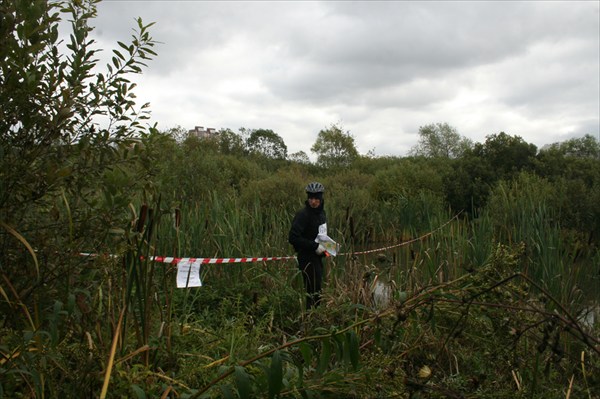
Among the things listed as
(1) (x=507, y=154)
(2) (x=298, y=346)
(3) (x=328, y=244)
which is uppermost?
(1) (x=507, y=154)

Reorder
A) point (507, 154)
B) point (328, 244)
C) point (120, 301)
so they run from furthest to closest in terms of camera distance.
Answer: point (507, 154)
point (328, 244)
point (120, 301)

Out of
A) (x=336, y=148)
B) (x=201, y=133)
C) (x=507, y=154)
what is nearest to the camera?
(x=507, y=154)

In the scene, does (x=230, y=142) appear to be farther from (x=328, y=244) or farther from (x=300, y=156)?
(x=328, y=244)

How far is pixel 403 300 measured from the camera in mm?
1674

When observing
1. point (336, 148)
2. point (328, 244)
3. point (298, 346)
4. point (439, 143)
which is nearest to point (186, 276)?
point (328, 244)

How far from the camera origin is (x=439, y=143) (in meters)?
54.0

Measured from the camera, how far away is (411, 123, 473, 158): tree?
53.4 m

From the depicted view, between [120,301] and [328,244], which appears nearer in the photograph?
[120,301]

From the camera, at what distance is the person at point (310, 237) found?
579 centimetres

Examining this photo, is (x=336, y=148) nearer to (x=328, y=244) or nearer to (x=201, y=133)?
(x=201, y=133)

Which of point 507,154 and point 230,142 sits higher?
point 230,142

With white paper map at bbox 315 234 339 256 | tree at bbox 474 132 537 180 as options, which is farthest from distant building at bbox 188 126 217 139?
white paper map at bbox 315 234 339 256

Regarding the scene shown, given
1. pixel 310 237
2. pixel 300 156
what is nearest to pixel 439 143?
pixel 300 156

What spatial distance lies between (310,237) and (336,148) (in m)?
37.0
